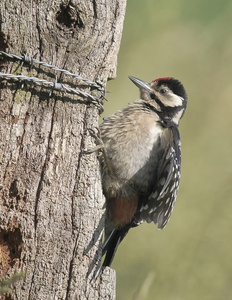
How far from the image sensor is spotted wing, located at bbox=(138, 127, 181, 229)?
375 cm

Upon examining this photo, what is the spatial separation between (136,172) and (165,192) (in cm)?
23

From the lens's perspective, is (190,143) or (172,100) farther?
(190,143)

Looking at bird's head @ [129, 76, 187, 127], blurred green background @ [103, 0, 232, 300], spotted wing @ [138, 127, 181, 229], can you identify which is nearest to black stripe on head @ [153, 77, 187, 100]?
bird's head @ [129, 76, 187, 127]

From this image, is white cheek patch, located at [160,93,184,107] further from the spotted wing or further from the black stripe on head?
the spotted wing

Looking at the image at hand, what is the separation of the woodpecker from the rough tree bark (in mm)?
557

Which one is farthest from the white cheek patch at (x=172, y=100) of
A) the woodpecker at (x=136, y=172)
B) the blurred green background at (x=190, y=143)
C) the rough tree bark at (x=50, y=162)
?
the rough tree bark at (x=50, y=162)

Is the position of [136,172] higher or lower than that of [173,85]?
lower

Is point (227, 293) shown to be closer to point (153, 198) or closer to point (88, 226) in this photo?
point (153, 198)

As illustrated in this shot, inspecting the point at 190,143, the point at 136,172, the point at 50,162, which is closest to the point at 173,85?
the point at 136,172

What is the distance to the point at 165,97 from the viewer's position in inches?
175

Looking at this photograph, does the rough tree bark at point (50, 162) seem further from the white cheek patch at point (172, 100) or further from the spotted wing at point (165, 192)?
the white cheek patch at point (172, 100)

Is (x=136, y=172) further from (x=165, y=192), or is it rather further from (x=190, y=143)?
(x=190, y=143)

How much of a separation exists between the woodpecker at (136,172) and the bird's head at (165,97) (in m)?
0.35

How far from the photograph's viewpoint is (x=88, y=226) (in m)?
3.04
